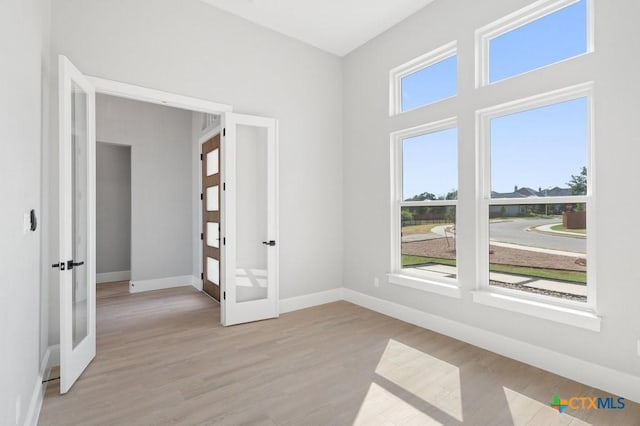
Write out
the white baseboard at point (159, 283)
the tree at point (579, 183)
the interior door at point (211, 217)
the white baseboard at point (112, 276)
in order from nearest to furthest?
the tree at point (579, 183), the interior door at point (211, 217), the white baseboard at point (159, 283), the white baseboard at point (112, 276)

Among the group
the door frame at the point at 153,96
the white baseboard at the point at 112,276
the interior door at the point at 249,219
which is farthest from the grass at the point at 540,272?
the white baseboard at the point at 112,276

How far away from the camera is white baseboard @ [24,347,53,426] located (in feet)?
6.36

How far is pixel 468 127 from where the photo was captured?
10.9 ft

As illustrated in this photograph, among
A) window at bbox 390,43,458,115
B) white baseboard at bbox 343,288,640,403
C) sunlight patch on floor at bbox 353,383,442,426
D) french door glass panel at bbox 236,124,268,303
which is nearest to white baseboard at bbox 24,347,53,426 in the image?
french door glass panel at bbox 236,124,268,303

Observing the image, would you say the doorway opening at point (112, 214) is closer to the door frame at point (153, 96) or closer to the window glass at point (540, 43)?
the door frame at point (153, 96)

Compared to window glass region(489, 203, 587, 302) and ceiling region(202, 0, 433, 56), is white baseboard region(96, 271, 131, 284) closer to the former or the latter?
ceiling region(202, 0, 433, 56)

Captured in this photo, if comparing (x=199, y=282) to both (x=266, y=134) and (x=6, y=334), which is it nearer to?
(x=266, y=134)

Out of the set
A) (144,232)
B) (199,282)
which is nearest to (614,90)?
(199,282)

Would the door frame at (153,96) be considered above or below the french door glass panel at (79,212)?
above

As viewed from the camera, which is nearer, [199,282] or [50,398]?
[50,398]

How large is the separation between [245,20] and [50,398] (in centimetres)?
431

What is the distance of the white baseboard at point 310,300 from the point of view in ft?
14.3

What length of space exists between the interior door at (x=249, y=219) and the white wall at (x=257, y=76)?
250 mm

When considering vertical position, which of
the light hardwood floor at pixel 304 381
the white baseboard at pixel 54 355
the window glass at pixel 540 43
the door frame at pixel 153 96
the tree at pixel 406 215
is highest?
the window glass at pixel 540 43
